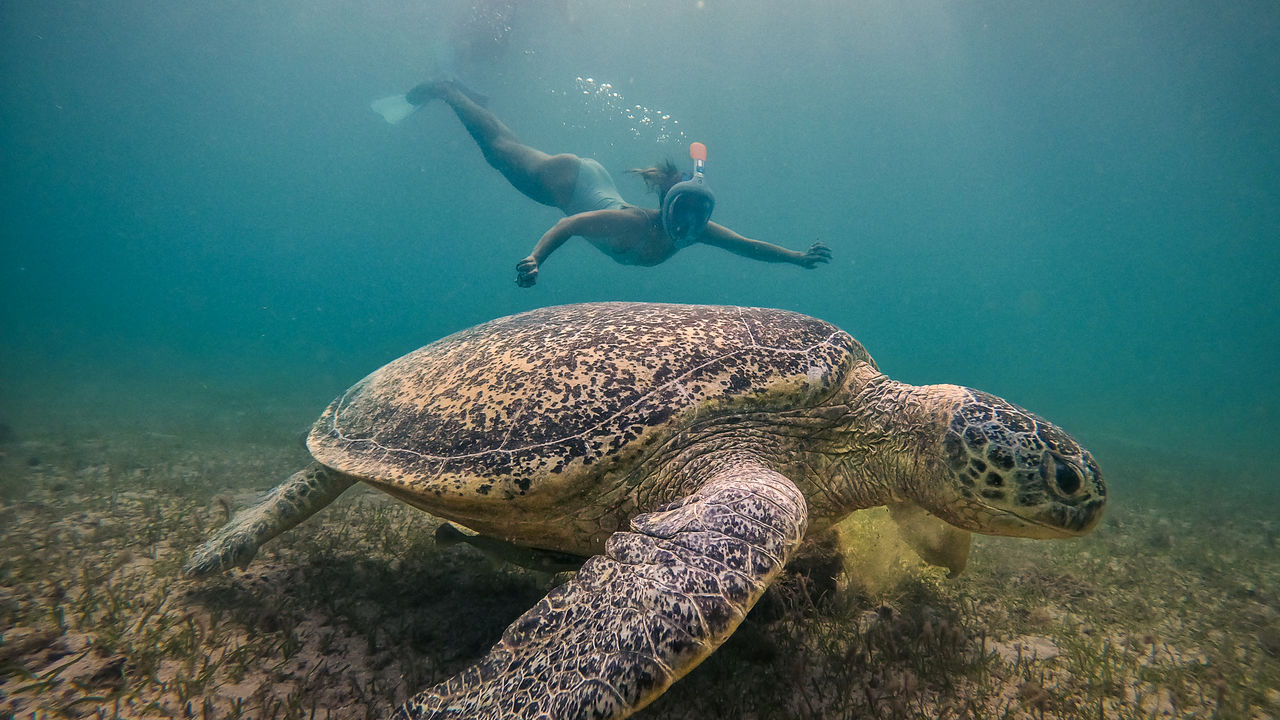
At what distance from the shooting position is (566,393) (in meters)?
2.34

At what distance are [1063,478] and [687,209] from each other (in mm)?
6516

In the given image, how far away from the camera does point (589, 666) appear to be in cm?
133

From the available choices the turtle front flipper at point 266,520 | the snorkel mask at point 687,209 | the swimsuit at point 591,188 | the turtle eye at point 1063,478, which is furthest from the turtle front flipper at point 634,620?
the swimsuit at point 591,188

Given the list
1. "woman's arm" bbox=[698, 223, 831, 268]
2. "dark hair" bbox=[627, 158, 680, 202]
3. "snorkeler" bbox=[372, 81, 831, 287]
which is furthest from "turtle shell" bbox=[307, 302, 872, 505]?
"dark hair" bbox=[627, 158, 680, 202]

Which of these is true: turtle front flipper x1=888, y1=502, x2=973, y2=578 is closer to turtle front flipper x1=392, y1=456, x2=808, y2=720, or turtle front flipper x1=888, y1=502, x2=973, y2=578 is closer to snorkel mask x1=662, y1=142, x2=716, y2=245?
turtle front flipper x1=392, y1=456, x2=808, y2=720

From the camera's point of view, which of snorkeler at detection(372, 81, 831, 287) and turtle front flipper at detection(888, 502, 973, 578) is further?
snorkeler at detection(372, 81, 831, 287)

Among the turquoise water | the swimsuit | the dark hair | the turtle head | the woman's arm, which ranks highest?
the turquoise water

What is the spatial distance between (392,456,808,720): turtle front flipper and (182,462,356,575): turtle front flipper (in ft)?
6.27

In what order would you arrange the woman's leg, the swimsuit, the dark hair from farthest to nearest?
the woman's leg → the swimsuit → the dark hair

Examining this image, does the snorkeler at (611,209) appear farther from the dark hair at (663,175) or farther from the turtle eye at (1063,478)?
the turtle eye at (1063,478)

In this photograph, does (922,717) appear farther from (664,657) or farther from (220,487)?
(220,487)

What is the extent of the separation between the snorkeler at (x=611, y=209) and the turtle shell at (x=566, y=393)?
2234 mm

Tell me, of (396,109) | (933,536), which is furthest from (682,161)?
(933,536)

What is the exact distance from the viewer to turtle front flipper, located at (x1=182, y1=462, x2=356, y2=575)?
9.39 feet
